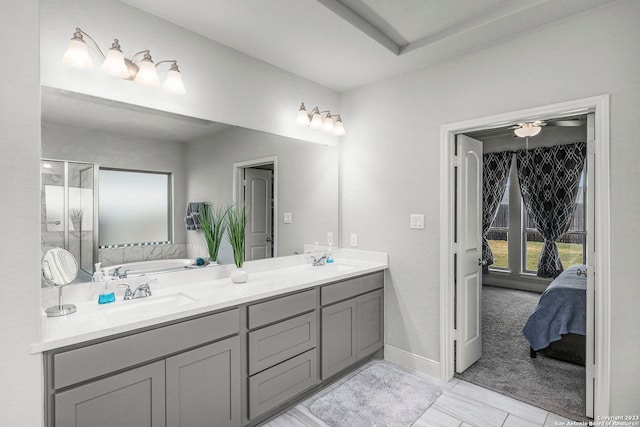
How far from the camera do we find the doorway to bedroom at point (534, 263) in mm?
2740

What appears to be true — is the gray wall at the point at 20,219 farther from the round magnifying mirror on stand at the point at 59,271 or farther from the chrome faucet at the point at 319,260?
the chrome faucet at the point at 319,260

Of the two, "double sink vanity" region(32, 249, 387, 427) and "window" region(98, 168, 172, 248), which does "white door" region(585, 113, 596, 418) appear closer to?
"double sink vanity" region(32, 249, 387, 427)

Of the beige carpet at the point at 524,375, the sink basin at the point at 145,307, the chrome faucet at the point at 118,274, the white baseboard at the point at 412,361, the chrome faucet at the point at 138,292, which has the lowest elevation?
the beige carpet at the point at 524,375

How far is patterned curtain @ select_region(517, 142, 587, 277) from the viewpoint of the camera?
4871mm

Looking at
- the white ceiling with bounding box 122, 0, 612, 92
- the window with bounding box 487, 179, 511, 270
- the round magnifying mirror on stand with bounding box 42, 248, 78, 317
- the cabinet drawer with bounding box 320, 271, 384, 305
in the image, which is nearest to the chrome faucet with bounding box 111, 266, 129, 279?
the round magnifying mirror on stand with bounding box 42, 248, 78, 317

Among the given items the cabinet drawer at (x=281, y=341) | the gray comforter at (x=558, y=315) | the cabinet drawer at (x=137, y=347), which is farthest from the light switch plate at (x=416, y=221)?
the cabinet drawer at (x=137, y=347)

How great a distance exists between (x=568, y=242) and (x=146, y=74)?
5.97 m

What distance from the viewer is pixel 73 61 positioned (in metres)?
1.65

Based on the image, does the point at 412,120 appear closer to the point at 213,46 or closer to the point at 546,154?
the point at 213,46

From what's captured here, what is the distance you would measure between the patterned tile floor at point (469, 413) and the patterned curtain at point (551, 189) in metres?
3.57

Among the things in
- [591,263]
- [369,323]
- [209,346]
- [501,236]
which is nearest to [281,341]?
[209,346]

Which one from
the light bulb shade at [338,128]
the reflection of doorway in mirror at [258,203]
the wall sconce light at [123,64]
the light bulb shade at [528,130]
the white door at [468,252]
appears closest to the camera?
the wall sconce light at [123,64]

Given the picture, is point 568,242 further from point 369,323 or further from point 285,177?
point 285,177

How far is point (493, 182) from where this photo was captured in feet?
18.7
